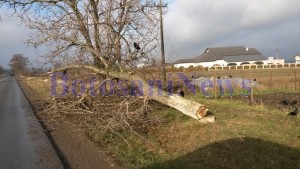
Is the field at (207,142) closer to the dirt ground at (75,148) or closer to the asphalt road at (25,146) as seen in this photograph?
the dirt ground at (75,148)

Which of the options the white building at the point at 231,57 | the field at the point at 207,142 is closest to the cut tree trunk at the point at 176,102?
the field at the point at 207,142

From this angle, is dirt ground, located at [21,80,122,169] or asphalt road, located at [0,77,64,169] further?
asphalt road, located at [0,77,64,169]

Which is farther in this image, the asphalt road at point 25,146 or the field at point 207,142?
the asphalt road at point 25,146

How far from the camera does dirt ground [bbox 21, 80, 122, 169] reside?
6864 mm

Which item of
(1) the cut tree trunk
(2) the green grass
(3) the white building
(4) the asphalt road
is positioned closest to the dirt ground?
(4) the asphalt road

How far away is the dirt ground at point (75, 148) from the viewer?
6.86 m

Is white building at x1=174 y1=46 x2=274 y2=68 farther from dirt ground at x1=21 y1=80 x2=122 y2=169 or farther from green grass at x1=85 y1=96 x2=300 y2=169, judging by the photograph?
green grass at x1=85 y1=96 x2=300 y2=169

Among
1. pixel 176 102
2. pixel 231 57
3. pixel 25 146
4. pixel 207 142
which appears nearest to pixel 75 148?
pixel 25 146

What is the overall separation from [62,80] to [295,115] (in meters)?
8.58

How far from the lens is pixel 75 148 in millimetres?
8258

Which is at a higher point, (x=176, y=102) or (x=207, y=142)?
(x=176, y=102)

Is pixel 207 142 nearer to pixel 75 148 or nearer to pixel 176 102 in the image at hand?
pixel 176 102

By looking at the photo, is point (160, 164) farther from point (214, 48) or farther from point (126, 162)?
point (214, 48)

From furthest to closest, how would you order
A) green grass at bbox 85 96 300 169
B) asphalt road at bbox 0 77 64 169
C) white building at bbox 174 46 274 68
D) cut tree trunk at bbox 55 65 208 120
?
white building at bbox 174 46 274 68, cut tree trunk at bbox 55 65 208 120, asphalt road at bbox 0 77 64 169, green grass at bbox 85 96 300 169
